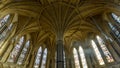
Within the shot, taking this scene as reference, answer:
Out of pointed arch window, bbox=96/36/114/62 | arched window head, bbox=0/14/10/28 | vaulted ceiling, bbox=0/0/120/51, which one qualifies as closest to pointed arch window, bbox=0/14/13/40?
arched window head, bbox=0/14/10/28

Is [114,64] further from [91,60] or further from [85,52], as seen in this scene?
[85,52]

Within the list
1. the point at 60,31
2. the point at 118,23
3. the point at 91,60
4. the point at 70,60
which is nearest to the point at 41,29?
the point at 60,31

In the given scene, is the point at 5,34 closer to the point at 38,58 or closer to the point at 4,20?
the point at 4,20

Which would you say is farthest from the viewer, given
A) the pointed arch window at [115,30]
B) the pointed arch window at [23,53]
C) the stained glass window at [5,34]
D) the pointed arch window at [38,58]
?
the pointed arch window at [38,58]

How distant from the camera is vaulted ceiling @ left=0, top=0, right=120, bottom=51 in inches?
791

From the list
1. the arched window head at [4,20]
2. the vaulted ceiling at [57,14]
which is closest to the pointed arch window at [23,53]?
the vaulted ceiling at [57,14]

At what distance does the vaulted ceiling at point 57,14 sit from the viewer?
65.9ft

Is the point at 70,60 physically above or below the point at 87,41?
below

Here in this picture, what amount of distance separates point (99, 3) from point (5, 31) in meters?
12.0

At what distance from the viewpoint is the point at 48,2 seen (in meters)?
20.6

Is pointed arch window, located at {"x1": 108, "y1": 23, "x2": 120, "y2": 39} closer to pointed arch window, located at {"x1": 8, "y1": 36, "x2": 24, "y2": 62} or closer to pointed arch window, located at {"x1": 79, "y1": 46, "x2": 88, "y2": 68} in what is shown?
pointed arch window, located at {"x1": 79, "y1": 46, "x2": 88, "y2": 68}

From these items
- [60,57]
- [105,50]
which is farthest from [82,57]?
[60,57]

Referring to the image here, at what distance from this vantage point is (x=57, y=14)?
21.1 meters

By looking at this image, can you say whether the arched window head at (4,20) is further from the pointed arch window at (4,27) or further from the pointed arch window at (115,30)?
the pointed arch window at (115,30)
